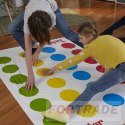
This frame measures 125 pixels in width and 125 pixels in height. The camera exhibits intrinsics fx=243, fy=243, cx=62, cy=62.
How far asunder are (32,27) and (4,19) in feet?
5.52

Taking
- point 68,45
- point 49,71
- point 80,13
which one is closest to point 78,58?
point 49,71

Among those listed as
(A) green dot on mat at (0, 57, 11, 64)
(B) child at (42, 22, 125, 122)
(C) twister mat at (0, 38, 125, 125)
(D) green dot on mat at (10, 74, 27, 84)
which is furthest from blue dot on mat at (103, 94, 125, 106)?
(A) green dot on mat at (0, 57, 11, 64)

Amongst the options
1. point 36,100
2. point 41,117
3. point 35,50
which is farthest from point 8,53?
point 41,117

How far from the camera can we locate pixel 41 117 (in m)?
1.38

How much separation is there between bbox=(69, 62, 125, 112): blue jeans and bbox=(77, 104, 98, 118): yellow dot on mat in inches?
1.5

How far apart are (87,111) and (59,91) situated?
10.4 inches

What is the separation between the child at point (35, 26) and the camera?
1.45 m

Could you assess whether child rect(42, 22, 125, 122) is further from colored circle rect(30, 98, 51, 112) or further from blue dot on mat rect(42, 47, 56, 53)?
blue dot on mat rect(42, 47, 56, 53)

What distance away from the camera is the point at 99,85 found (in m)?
1.43

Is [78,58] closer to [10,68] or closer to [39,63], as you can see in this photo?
[39,63]

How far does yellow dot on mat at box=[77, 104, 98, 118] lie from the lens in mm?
1397

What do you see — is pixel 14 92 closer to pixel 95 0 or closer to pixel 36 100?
pixel 36 100

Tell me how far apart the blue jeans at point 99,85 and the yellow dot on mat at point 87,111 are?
4 cm

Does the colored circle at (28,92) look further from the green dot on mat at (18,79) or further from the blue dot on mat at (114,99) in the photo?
the blue dot on mat at (114,99)
